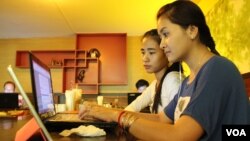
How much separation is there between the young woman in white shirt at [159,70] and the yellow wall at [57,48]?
3.36m

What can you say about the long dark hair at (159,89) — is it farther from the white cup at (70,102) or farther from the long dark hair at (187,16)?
the white cup at (70,102)

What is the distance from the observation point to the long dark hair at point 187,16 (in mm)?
998

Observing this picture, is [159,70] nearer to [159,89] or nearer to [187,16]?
[159,89]

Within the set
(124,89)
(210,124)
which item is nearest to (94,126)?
(210,124)

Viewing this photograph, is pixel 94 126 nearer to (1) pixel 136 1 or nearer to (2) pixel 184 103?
(2) pixel 184 103

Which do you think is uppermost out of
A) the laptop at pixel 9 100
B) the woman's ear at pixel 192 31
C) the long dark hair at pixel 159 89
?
the woman's ear at pixel 192 31

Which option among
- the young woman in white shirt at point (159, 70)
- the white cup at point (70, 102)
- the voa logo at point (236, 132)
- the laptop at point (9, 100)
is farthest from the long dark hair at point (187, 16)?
the laptop at point (9, 100)

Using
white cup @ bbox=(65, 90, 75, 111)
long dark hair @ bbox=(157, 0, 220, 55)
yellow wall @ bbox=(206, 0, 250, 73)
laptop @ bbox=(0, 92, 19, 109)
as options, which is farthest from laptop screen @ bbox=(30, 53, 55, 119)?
laptop @ bbox=(0, 92, 19, 109)

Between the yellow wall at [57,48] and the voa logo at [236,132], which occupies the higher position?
the yellow wall at [57,48]

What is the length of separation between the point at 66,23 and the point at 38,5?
0.84 m

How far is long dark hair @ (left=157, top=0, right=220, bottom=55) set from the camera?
100 centimetres

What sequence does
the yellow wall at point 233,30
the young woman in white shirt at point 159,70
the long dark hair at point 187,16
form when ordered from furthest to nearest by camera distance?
the yellow wall at point 233,30 → the young woman in white shirt at point 159,70 → the long dark hair at point 187,16

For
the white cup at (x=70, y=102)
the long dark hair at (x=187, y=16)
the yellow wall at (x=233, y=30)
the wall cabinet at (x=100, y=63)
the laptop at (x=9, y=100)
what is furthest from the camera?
the wall cabinet at (x=100, y=63)

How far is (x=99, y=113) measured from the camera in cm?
112
